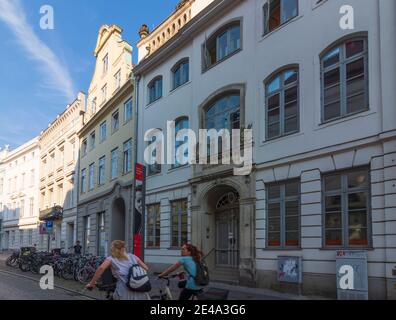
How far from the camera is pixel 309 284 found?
44.9 feet

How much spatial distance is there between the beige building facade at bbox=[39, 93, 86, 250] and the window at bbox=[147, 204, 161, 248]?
1537cm

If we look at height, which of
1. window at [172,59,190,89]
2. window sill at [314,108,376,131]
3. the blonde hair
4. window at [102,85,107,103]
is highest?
window at [102,85,107,103]

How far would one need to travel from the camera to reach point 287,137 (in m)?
15.2

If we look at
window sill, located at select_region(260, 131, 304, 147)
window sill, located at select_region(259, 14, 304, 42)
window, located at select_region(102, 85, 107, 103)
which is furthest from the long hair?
window, located at select_region(102, 85, 107, 103)

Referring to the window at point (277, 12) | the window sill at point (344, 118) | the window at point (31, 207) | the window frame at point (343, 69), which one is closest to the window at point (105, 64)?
the window at point (277, 12)

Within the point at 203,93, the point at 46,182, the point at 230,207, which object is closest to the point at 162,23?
the point at 203,93

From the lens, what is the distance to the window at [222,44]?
18594 millimetres

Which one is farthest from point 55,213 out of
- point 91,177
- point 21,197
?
point 21,197

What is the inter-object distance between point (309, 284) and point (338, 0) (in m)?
7.80

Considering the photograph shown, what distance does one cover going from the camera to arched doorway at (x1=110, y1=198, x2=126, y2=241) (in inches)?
1148

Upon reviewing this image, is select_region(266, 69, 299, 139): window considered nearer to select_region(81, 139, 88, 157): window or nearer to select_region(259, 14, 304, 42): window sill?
select_region(259, 14, 304, 42): window sill

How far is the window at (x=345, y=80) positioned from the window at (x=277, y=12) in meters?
2.49

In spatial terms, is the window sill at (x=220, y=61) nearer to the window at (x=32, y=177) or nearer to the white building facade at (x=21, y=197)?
the white building facade at (x=21, y=197)

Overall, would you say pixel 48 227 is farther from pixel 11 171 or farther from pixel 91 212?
pixel 11 171
